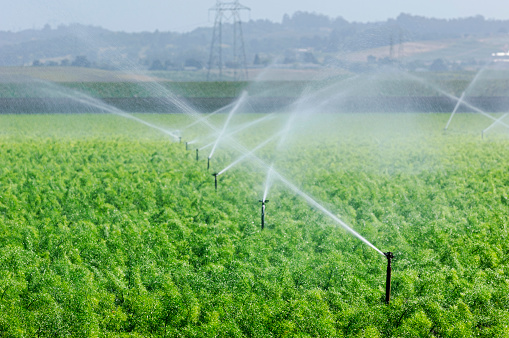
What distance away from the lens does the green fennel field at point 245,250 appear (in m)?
6.29

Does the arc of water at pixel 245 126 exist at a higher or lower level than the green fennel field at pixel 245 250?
lower

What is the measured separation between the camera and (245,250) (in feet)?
27.8

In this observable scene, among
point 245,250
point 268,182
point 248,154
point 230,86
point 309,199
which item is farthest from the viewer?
point 230,86

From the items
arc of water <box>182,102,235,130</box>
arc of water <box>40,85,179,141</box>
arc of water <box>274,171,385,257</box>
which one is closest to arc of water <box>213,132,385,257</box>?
arc of water <box>274,171,385,257</box>

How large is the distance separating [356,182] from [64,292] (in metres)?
9.56

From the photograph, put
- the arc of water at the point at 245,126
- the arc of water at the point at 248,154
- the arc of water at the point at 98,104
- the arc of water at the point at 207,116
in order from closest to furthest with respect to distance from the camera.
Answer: the arc of water at the point at 248,154 → the arc of water at the point at 245,126 → the arc of water at the point at 207,116 → the arc of water at the point at 98,104

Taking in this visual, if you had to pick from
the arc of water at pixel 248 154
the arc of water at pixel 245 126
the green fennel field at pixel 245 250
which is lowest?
the arc of water at pixel 245 126

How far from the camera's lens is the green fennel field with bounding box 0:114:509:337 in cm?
629

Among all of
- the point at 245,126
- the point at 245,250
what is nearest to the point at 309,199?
the point at 245,250

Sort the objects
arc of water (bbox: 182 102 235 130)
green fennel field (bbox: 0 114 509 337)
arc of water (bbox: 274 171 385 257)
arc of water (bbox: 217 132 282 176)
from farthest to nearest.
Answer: arc of water (bbox: 182 102 235 130)
arc of water (bbox: 217 132 282 176)
arc of water (bbox: 274 171 385 257)
green fennel field (bbox: 0 114 509 337)

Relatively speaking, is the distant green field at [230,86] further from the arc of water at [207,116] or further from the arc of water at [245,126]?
the arc of water at [245,126]

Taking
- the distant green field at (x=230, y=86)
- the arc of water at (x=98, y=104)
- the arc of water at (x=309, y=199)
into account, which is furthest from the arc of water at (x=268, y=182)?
the distant green field at (x=230, y=86)

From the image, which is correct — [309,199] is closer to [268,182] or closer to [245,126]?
[268,182]

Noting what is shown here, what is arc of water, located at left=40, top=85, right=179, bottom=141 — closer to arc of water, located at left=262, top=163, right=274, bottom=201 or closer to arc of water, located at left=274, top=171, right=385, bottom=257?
arc of water, located at left=262, top=163, right=274, bottom=201
